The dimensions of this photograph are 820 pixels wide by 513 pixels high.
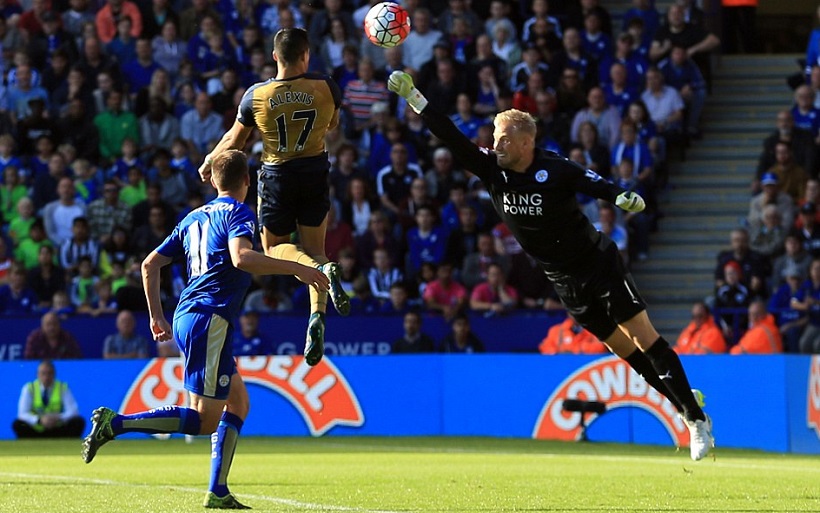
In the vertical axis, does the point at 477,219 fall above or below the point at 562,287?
below

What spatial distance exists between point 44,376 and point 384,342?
4147mm

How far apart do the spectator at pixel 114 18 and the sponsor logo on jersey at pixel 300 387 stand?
23.7 feet

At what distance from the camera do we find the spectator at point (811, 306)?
18.6 metres

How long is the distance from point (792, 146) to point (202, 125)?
8.17 m

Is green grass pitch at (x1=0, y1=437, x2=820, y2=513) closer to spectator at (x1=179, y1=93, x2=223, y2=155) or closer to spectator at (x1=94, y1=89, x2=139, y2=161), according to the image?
spectator at (x1=179, y1=93, x2=223, y2=155)

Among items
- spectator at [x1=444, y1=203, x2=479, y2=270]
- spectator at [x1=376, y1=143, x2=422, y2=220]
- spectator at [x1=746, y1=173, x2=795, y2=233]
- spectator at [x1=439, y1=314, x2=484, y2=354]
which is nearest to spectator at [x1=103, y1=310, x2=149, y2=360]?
spectator at [x1=439, y1=314, x2=484, y2=354]

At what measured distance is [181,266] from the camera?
2094 cm

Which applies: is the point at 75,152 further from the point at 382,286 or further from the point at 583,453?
the point at 583,453

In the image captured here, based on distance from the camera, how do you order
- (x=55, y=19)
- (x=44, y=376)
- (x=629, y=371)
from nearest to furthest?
(x=629, y=371)
(x=44, y=376)
(x=55, y=19)

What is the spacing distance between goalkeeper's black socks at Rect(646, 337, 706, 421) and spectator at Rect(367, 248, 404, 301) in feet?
31.1

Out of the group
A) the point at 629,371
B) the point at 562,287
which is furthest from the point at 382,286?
the point at 562,287

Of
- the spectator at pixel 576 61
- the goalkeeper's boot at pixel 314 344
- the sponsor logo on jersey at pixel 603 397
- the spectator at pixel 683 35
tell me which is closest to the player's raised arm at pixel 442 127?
the goalkeeper's boot at pixel 314 344

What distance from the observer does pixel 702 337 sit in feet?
61.5

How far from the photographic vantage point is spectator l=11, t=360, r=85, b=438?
19297 millimetres
